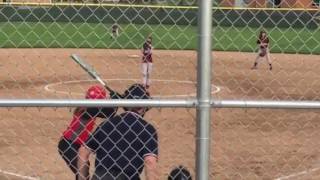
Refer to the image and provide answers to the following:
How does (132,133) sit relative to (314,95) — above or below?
below

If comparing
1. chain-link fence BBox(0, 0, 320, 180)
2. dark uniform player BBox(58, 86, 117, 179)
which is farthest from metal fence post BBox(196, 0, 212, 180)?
dark uniform player BBox(58, 86, 117, 179)

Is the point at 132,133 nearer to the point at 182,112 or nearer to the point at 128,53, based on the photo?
the point at 182,112

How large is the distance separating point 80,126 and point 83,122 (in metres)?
0.11

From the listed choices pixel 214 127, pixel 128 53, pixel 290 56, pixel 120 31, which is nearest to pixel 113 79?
pixel 214 127

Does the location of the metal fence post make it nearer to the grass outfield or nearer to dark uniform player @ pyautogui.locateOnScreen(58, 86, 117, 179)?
dark uniform player @ pyautogui.locateOnScreen(58, 86, 117, 179)

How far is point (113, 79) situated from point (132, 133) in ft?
53.2

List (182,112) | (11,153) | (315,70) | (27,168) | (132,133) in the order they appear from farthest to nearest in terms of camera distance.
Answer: (315,70)
(182,112)
(11,153)
(27,168)
(132,133)

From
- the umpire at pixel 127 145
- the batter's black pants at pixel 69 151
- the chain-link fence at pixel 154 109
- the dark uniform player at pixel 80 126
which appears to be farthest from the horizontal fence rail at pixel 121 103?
the batter's black pants at pixel 69 151

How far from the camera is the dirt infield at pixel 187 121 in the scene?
34.0 feet

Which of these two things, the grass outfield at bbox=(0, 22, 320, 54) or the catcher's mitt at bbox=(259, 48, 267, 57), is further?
the grass outfield at bbox=(0, 22, 320, 54)

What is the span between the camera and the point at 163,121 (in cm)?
1414

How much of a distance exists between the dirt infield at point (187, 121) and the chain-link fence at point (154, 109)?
0.10 feet

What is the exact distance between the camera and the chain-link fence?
17.9 ft

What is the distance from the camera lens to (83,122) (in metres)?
7.18
